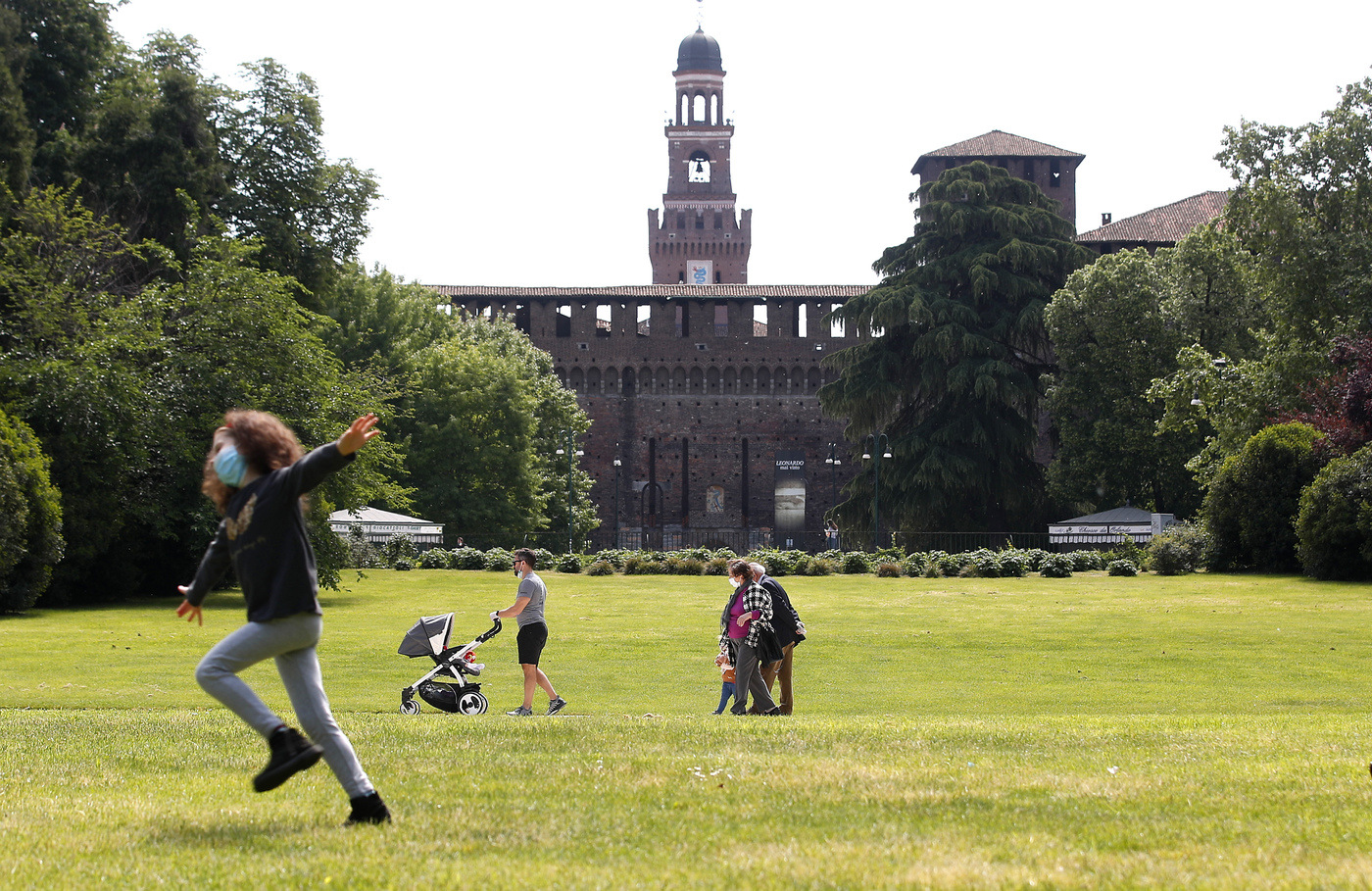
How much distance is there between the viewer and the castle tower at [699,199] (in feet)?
284

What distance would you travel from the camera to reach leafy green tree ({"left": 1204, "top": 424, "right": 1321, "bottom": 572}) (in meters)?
28.0

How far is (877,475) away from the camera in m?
40.3

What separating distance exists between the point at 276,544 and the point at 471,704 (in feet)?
23.8

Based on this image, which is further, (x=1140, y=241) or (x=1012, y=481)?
(x=1140, y=241)

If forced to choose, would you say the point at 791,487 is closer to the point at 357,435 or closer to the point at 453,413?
the point at 453,413

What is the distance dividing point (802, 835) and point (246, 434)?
2.48 metres

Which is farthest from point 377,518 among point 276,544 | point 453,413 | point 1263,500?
point 276,544

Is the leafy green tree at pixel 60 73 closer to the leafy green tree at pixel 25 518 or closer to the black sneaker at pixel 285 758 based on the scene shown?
the leafy green tree at pixel 25 518

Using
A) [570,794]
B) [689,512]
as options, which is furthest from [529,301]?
[570,794]

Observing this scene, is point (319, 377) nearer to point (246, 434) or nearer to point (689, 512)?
point (246, 434)

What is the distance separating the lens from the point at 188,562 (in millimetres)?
25375

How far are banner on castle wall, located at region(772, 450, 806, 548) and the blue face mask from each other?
59.1 meters

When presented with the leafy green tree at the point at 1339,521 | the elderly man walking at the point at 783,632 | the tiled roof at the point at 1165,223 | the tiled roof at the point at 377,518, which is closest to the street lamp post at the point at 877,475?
the tiled roof at the point at 377,518

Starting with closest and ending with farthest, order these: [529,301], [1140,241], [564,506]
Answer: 1. [564,506]
2. [1140,241]
3. [529,301]
